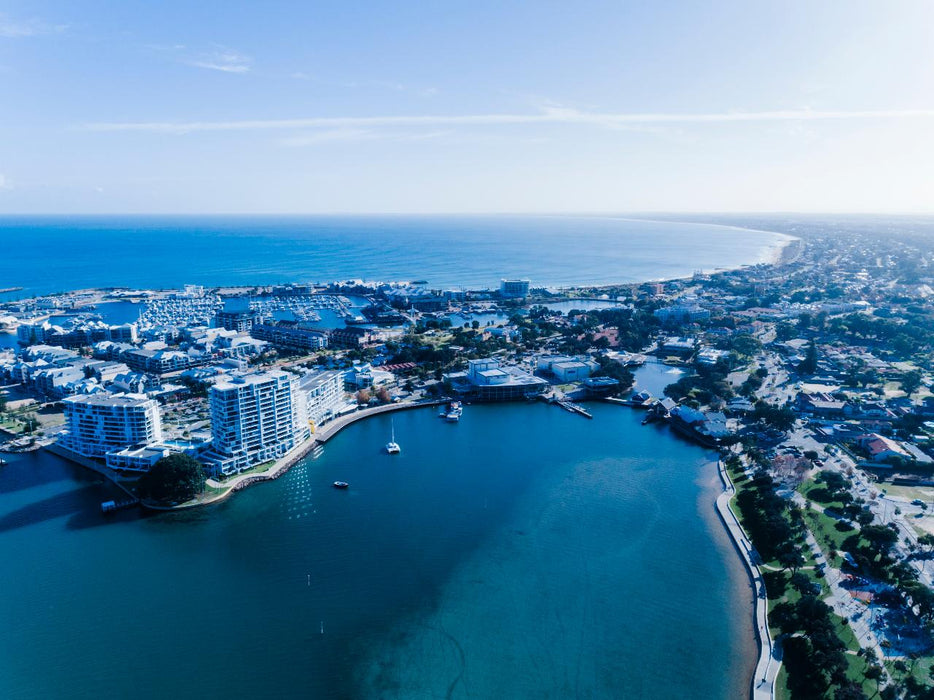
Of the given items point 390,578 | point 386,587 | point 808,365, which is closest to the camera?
point 386,587

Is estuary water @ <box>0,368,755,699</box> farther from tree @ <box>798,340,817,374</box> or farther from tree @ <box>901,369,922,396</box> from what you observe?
tree @ <box>798,340,817,374</box>


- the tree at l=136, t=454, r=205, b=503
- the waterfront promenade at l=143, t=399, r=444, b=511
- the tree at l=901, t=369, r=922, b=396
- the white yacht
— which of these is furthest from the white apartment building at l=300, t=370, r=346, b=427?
the tree at l=901, t=369, r=922, b=396

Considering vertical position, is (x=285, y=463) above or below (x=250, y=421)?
below

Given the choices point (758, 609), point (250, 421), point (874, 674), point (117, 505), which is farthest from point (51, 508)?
point (874, 674)

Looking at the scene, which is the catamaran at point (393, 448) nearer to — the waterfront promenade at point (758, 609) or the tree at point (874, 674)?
the waterfront promenade at point (758, 609)

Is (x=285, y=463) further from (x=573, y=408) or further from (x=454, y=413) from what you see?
(x=573, y=408)

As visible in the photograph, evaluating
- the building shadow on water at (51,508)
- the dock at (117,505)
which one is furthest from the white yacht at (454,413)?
the building shadow on water at (51,508)

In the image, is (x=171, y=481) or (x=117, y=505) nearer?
(x=171, y=481)
